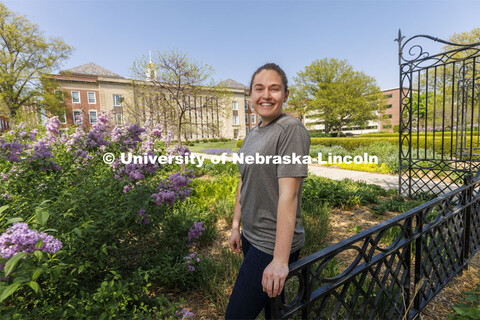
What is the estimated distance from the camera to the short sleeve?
3.62 ft

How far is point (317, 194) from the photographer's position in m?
4.94

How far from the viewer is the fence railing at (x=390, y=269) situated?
4.15 feet

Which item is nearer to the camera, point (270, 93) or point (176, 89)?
point (270, 93)

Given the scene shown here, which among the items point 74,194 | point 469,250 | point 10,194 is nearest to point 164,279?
point 74,194

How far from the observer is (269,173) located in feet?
4.05

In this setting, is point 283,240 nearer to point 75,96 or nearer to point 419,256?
point 419,256

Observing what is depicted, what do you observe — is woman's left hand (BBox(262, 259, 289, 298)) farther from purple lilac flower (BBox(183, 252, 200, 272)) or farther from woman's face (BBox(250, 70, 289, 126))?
purple lilac flower (BBox(183, 252, 200, 272))

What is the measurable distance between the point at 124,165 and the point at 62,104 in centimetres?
3325

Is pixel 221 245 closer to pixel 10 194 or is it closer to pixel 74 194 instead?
Answer: pixel 74 194

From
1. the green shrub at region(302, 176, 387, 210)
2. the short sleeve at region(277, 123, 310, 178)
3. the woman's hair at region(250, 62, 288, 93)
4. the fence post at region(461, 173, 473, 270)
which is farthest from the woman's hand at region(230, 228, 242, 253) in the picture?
the green shrub at region(302, 176, 387, 210)

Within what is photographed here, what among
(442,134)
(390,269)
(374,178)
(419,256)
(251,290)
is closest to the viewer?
(251,290)

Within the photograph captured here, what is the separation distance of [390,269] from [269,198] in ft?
3.88

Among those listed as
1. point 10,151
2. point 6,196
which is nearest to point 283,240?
point 6,196

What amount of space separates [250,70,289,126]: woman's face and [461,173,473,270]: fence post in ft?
8.40
